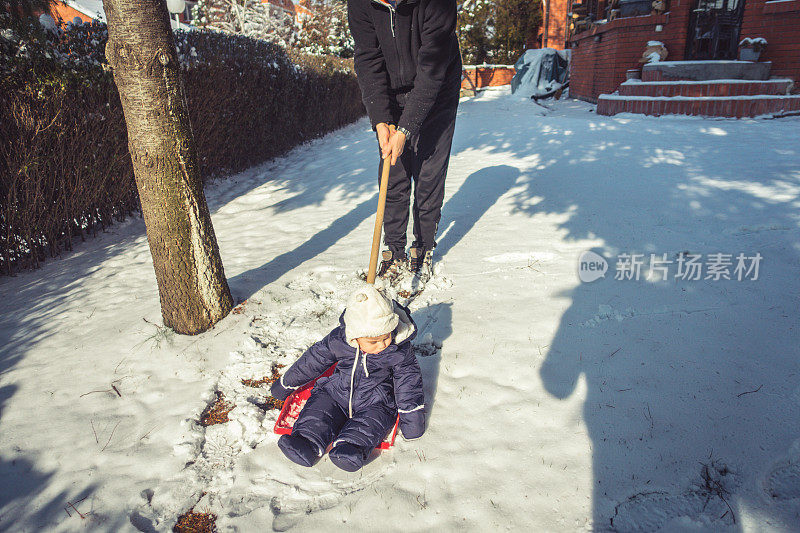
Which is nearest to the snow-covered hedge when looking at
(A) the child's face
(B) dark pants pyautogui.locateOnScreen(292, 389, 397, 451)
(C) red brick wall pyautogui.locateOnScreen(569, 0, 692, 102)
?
(B) dark pants pyautogui.locateOnScreen(292, 389, 397, 451)

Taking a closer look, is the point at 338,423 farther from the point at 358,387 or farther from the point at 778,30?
the point at 778,30

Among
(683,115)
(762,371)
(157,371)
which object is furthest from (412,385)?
(683,115)

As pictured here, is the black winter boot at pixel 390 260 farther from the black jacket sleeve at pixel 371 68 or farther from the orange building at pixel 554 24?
the orange building at pixel 554 24

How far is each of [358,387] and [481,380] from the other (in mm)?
648

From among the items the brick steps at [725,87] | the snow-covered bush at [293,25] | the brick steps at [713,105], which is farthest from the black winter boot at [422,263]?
the snow-covered bush at [293,25]

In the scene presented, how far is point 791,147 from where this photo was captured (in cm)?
551

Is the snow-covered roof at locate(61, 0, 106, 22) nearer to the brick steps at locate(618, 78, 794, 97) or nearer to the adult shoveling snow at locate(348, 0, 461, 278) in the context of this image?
the brick steps at locate(618, 78, 794, 97)

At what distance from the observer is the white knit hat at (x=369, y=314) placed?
1.96 metres

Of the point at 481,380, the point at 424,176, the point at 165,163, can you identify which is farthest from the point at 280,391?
the point at 424,176

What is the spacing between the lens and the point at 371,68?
2.89 meters

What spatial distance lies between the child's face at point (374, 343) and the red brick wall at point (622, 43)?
34.8 feet

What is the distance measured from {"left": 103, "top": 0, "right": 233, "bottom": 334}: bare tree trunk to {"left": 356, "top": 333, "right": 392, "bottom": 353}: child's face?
127 cm

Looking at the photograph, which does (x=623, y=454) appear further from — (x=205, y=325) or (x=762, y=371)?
(x=205, y=325)

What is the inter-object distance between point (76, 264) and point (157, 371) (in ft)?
7.57
